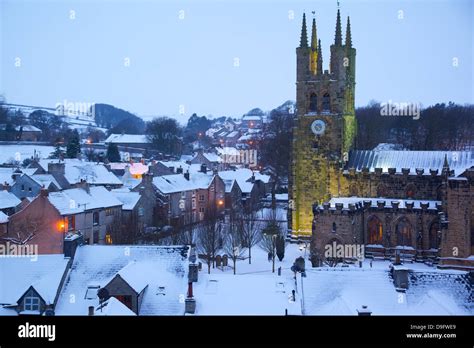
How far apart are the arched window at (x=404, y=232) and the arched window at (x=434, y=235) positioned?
0.68 meters

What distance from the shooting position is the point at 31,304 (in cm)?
1064

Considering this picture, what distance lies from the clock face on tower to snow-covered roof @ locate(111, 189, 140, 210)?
26.9 feet

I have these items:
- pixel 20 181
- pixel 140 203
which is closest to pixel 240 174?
pixel 140 203

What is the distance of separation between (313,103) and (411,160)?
5.05 meters

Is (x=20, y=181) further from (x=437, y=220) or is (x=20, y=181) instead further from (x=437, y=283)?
(x=437, y=283)

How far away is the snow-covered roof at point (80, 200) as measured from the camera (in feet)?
65.5

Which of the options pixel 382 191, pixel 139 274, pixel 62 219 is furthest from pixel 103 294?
pixel 382 191

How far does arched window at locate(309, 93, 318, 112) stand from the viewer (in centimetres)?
2464

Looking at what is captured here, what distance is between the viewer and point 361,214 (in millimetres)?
20688

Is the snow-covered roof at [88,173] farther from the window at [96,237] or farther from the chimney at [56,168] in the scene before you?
the window at [96,237]

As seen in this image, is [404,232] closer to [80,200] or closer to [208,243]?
[208,243]

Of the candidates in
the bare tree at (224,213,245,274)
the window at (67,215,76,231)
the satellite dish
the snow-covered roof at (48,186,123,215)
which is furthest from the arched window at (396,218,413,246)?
the satellite dish

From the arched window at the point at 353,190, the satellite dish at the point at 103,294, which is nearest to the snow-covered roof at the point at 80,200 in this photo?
the satellite dish at the point at 103,294

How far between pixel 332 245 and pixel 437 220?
3750 mm
